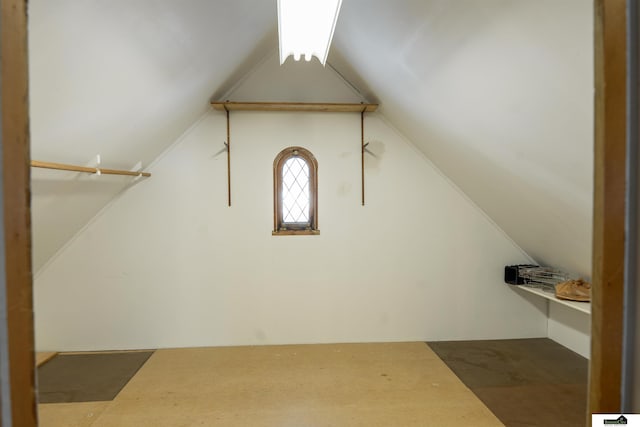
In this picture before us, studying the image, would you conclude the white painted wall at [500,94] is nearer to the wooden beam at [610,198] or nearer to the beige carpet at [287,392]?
the wooden beam at [610,198]

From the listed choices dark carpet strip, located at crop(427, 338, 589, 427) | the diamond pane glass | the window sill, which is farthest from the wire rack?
the diamond pane glass

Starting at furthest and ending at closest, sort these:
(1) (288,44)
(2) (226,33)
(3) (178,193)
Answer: (3) (178,193) < (2) (226,33) < (1) (288,44)

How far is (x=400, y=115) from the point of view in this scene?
9.51ft

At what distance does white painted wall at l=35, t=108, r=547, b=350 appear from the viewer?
10.0 ft

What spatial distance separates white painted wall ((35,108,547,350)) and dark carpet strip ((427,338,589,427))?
0.73ft

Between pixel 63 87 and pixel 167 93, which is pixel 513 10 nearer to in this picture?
pixel 63 87

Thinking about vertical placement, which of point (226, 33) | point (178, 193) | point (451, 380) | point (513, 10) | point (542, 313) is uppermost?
point (226, 33)

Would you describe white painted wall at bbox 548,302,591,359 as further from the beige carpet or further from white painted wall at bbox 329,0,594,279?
the beige carpet

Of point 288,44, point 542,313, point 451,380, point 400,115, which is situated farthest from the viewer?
point 542,313

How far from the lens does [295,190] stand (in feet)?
10.7

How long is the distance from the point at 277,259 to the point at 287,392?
1.18m

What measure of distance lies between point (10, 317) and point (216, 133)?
8.90ft

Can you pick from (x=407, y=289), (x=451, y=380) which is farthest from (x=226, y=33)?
(x=451, y=380)

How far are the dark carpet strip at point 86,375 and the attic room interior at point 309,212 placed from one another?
20 mm
